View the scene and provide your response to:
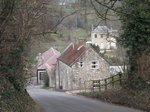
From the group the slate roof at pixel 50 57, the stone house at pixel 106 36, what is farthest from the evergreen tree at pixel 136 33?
the slate roof at pixel 50 57

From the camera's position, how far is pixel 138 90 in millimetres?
22984

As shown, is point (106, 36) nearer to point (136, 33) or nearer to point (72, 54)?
point (136, 33)

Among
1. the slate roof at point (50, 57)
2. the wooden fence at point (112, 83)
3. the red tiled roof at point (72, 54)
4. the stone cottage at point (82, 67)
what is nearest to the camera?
the wooden fence at point (112, 83)

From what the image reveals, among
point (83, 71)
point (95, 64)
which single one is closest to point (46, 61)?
point (83, 71)

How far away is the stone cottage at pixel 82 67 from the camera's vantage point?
51.8 m

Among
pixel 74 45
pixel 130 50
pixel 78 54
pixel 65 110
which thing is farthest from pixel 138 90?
pixel 74 45

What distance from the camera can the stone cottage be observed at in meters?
51.8

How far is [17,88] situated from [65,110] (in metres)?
4.05

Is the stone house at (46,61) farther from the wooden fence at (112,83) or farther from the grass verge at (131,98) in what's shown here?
the grass verge at (131,98)

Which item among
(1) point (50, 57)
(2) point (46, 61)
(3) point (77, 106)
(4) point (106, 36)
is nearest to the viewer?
(3) point (77, 106)

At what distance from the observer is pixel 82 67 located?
5234 centimetres

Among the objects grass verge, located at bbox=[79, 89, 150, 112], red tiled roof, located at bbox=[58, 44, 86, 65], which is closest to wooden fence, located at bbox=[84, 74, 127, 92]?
grass verge, located at bbox=[79, 89, 150, 112]

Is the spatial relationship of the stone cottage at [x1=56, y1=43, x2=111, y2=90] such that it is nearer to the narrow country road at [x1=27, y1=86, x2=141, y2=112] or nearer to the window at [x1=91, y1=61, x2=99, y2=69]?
the window at [x1=91, y1=61, x2=99, y2=69]

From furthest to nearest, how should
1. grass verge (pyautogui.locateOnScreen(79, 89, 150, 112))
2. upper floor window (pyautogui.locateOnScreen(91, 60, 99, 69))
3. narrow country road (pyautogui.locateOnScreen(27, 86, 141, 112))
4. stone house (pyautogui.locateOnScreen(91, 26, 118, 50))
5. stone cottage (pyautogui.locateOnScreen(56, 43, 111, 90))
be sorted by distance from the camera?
upper floor window (pyautogui.locateOnScreen(91, 60, 99, 69)) < stone cottage (pyautogui.locateOnScreen(56, 43, 111, 90)) < stone house (pyautogui.locateOnScreen(91, 26, 118, 50)) < narrow country road (pyautogui.locateOnScreen(27, 86, 141, 112)) < grass verge (pyautogui.locateOnScreen(79, 89, 150, 112))
